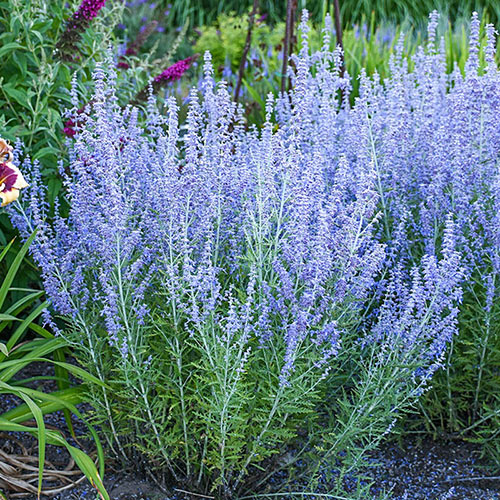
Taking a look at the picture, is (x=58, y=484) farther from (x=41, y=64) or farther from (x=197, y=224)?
(x=41, y=64)

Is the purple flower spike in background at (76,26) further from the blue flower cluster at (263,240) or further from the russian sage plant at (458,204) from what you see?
the russian sage plant at (458,204)

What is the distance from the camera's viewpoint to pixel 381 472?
9.56 feet

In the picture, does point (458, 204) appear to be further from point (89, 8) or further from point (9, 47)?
point (9, 47)

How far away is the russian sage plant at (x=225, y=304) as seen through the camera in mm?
2312

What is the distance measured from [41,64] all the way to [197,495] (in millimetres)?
2163

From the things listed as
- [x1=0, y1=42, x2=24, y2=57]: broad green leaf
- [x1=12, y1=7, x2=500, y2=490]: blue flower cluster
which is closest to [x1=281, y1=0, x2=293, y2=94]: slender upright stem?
[x1=12, y1=7, x2=500, y2=490]: blue flower cluster

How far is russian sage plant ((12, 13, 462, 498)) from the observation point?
91.0 inches

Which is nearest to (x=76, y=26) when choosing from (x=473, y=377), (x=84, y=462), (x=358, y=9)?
(x=84, y=462)

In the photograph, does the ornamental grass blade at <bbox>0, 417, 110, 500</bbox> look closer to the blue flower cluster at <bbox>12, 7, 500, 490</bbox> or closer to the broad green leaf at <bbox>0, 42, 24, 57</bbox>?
the blue flower cluster at <bbox>12, 7, 500, 490</bbox>

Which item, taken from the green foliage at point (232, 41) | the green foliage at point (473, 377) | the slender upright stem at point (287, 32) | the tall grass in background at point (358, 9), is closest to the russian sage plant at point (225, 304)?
the green foliage at point (473, 377)

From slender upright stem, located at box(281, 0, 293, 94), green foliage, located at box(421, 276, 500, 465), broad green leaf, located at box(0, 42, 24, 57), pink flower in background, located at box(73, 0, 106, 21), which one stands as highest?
pink flower in background, located at box(73, 0, 106, 21)

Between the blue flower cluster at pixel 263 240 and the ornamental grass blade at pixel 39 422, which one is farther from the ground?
the blue flower cluster at pixel 263 240

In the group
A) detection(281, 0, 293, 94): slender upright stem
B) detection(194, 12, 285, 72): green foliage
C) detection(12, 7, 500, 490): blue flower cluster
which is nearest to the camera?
detection(12, 7, 500, 490): blue flower cluster

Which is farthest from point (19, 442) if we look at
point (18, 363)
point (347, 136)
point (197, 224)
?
point (347, 136)
